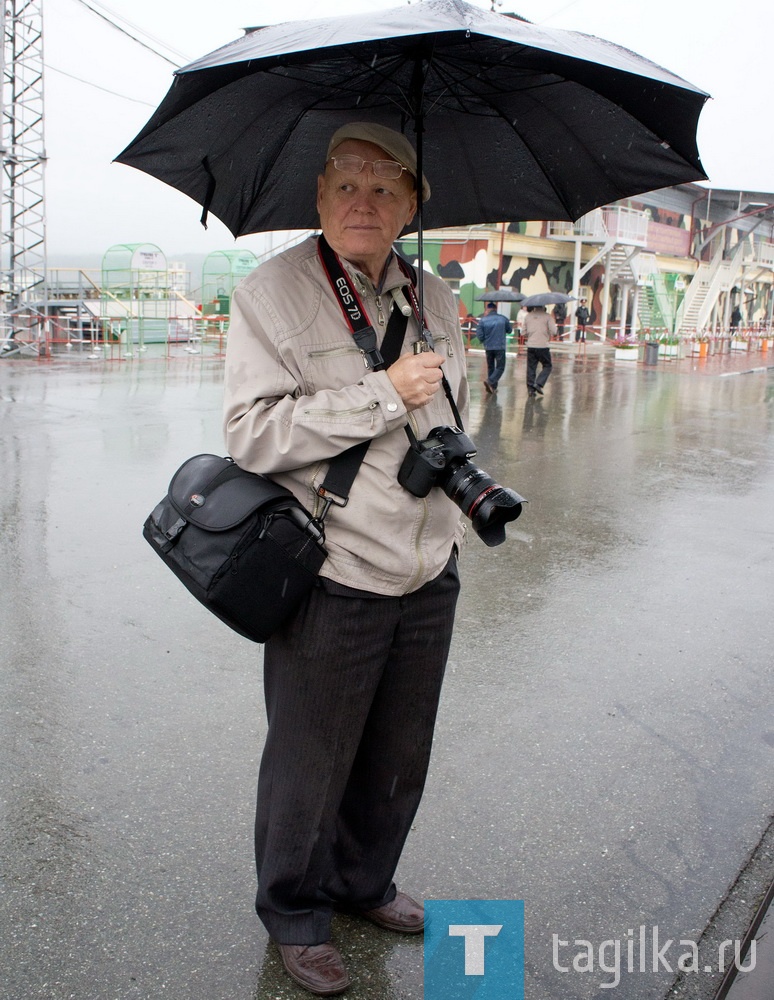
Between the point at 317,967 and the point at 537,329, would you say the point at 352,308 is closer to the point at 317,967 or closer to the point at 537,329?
the point at 317,967

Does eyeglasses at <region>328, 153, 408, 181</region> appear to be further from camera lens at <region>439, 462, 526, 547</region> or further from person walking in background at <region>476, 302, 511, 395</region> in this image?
person walking in background at <region>476, 302, 511, 395</region>

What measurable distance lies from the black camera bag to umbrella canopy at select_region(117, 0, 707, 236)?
3.12 ft

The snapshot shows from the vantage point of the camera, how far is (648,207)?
41719 millimetres

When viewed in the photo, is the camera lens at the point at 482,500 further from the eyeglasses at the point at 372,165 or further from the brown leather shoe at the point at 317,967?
the brown leather shoe at the point at 317,967

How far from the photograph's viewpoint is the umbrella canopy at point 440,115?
6.96 ft

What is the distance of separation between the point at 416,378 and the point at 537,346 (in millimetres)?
14790

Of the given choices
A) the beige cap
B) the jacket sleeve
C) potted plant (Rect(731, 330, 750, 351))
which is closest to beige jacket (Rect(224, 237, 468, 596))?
the jacket sleeve

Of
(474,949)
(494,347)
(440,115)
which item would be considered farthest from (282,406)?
(494,347)

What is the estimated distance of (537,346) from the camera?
54.3 ft

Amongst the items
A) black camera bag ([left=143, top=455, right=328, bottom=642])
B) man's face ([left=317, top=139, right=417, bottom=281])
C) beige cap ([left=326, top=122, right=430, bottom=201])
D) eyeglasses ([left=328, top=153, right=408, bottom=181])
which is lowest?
black camera bag ([left=143, top=455, right=328, bottom=642])

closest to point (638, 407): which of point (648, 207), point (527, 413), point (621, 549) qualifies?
point (527, 413)

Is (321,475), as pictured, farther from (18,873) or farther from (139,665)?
(139,665)

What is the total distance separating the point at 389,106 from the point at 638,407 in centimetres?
1337

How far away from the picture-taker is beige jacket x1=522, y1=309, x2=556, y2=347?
1656 centimetres
